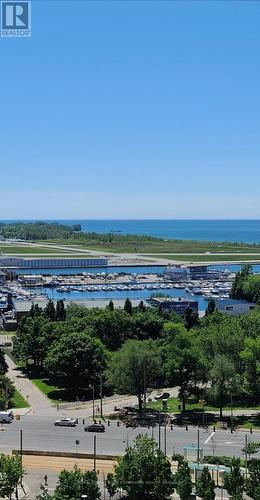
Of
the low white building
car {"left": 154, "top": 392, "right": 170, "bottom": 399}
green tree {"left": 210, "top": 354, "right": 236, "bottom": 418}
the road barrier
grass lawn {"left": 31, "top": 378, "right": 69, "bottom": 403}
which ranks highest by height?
green tree {"left": 210, "top": 354, "right": 236, "bottom": 418}

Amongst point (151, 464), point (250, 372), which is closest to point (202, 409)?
point (250, 372)

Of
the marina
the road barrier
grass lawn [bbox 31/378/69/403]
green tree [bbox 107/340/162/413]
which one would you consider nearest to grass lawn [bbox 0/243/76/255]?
the marina

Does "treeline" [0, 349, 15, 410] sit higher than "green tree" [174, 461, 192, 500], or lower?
lower

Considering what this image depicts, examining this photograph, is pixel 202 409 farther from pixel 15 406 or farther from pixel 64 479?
pixel 64 479

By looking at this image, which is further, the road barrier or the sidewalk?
the sidewalk

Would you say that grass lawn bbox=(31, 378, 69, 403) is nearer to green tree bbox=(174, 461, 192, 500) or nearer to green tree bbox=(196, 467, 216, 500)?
green tree bbox=(174, 461, 192, 500)

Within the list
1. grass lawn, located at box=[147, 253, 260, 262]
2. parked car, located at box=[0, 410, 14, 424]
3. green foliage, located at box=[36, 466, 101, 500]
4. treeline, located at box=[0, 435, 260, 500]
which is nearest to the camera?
green foliage, located at box=[36, 466, 101, 500]

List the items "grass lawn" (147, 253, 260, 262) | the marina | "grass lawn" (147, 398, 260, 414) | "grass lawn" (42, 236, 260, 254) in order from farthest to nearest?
"grass lawn" (42, 236, 260, 254)
"grass lawn" (147, 253, 260, 262)
the marina
"grass lawn" (147, 398, 260, 414)

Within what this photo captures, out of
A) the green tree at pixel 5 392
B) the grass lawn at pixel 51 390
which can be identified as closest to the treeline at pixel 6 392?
the green tree at pixel 5 392

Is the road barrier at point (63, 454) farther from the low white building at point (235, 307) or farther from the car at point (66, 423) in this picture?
the low white building at point (235, 307)
